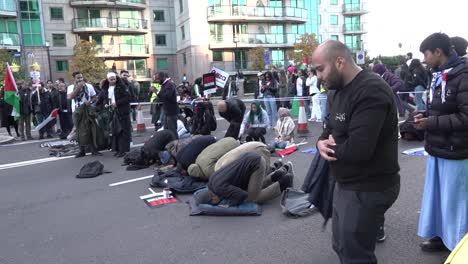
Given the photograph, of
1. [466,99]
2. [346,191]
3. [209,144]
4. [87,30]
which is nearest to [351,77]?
[346,191]

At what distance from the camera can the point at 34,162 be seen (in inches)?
366

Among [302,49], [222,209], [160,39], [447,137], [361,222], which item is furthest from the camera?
[160,39]

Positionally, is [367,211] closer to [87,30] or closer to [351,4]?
[87,30]

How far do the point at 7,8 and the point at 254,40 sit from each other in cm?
2436

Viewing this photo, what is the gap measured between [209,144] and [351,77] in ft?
15.1

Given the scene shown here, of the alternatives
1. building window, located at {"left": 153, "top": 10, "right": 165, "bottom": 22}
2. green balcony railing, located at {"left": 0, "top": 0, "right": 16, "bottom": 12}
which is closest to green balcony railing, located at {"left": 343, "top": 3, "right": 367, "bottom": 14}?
building window, located at {"left": 153, "top": 10, "right": 165, "bottom": 22}

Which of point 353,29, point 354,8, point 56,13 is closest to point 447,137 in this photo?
point 56,13

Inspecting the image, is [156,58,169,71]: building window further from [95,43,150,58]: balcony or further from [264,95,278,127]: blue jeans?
[264,95,278,127]: blue jeans

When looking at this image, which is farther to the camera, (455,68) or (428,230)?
(428,230)

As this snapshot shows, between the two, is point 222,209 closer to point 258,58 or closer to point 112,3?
point 258,58

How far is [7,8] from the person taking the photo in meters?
36.8

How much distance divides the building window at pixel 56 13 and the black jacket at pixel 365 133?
43.7m

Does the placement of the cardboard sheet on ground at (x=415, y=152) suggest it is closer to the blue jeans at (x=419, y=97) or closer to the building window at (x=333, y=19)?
the blue jeans at (x=419, y=97)

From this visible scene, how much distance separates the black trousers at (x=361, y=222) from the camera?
7.68 feet
